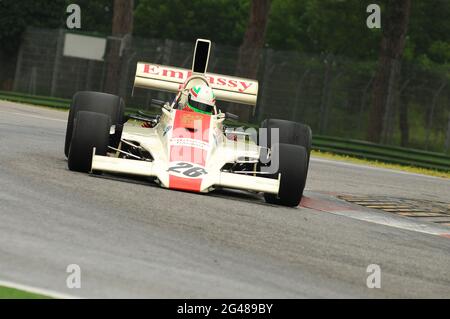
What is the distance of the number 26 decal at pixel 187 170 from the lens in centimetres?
1171

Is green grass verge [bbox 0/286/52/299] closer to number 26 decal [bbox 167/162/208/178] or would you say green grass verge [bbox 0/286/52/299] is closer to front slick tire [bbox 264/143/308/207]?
number 26 decal [bbox 167/162/208/178]

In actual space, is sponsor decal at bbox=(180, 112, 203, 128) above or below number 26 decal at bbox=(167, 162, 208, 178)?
above

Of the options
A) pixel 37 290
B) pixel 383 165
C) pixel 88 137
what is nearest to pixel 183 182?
pixel 88 137

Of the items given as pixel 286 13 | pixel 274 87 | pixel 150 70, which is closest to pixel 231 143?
pixel 150 70

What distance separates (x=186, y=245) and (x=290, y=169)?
3594 mm

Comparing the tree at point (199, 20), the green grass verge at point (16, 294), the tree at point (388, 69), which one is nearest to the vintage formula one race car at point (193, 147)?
the green grass verge at point (16, 294)

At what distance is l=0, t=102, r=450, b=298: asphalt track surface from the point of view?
720cm

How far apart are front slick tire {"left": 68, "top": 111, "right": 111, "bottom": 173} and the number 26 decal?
2.67 feet

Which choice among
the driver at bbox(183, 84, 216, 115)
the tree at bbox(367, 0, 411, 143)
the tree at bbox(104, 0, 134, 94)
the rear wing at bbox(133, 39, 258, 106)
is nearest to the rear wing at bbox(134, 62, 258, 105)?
the rear wing at bbox(133, 39, 258, 106)

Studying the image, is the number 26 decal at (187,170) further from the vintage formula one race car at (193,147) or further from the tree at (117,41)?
Answer: the tree at (117,41)

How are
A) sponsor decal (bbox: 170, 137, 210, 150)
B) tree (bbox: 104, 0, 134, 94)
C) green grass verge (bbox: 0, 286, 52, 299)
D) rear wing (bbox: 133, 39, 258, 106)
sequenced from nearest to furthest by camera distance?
green grass verge (bbox: 0, 286, 52, 299), sponsor decal (bbox: 170, 137, 210, 150), rear wing (bbox: 133, 39, 258, 106), tree (bbox: 104, 0, 134, 94)

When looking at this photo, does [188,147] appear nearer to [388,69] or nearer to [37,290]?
[37,290]

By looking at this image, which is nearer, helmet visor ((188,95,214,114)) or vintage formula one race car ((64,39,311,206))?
vintage formula one race car ((64,39,311,206))

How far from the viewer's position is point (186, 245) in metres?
8.64
